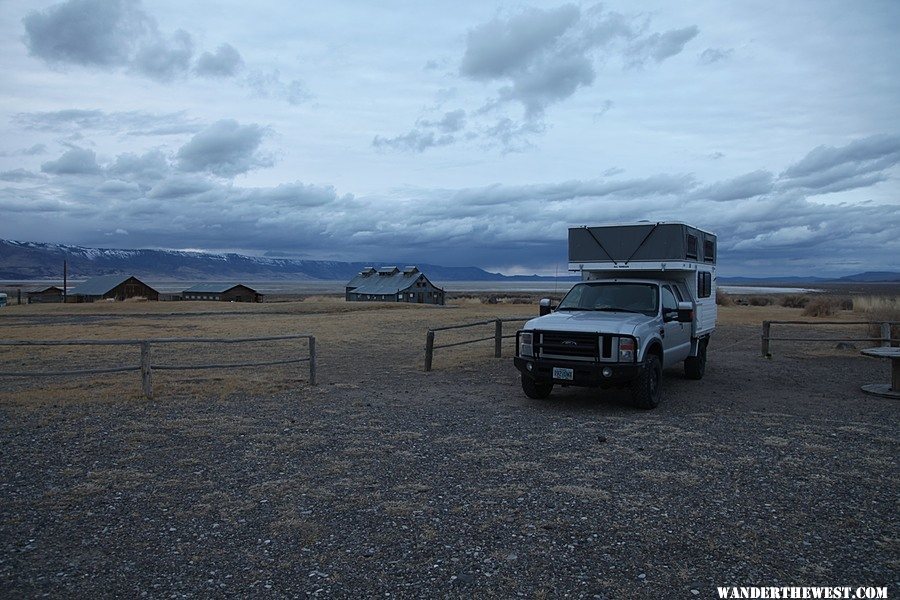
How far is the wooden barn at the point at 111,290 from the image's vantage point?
64113mm

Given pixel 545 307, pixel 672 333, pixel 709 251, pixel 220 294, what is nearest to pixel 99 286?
pixel 220 294

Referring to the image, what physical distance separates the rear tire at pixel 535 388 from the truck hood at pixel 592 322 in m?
0.92

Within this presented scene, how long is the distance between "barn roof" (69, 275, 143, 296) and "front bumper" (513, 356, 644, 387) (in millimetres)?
64999

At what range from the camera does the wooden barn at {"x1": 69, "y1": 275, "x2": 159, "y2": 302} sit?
6411 centimetres

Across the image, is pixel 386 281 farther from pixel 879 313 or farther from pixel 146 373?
pixel 146 373

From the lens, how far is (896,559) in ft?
14.6

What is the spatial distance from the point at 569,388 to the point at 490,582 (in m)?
7.78

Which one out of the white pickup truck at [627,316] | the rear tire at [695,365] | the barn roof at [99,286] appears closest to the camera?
the white pickup truck at [627,316]

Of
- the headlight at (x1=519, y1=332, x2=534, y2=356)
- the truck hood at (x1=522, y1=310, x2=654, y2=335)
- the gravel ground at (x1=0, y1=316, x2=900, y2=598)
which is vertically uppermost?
the truck hood at (x1=522, y1=310, x2=654, y2=335)

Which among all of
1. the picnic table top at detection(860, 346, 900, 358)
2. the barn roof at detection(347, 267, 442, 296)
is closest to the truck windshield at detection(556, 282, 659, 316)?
the picnic table top at detection(860, 346, 900, 358)

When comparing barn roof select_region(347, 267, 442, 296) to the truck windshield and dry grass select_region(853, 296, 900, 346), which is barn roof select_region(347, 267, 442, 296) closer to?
dry grass select_region(853, 296, 900, 346)

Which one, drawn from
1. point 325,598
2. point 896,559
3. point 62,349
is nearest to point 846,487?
point 896,559

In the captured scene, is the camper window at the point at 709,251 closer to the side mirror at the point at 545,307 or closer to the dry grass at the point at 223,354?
the side mirror at the point at 545,307

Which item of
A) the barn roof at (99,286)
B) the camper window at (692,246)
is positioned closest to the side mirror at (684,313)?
the camper window at (692,246)
